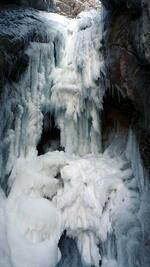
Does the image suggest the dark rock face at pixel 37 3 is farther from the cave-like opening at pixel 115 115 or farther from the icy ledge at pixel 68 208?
the icy ledge at pixel 68 208

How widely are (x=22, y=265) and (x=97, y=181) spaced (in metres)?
1.70

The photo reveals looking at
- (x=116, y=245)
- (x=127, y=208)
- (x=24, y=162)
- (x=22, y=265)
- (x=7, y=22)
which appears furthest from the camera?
(x=7, y=22)

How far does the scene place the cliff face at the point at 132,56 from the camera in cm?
477

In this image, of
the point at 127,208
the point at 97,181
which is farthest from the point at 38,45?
the point at 127,208

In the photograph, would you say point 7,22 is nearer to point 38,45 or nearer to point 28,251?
point 38,45

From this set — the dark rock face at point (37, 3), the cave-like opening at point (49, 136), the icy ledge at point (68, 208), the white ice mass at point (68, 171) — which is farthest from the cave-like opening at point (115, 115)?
the dark rock face at point (37, 3)

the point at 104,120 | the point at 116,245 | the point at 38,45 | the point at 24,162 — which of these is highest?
the point at 38,45

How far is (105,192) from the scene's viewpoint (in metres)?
5.40

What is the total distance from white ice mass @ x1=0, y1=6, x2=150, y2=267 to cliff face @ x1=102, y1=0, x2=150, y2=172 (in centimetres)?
33

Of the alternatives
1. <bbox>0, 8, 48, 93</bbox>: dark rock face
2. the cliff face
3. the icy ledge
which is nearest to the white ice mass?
the icy ledge

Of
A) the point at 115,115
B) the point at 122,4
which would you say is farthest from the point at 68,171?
the point at 122,4

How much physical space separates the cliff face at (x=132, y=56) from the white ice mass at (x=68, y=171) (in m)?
0.33

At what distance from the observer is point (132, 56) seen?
208 inches

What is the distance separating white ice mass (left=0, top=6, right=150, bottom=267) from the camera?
479 cm
